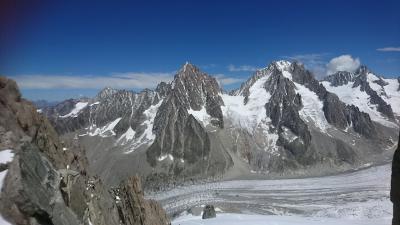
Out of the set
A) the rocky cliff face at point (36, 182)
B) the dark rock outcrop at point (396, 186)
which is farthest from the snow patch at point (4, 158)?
the dark rock outcrop at point (396, 186)

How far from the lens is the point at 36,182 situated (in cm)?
2292

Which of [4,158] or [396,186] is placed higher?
[4,158]

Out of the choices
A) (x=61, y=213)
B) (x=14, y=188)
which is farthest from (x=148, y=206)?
(x=14, y=188)

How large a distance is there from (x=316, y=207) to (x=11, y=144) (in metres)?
163

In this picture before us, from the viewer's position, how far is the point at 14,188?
20875 mm

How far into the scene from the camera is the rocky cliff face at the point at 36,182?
2095 centimetres

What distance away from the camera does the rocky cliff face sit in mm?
20953

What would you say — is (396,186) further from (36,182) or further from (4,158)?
(4,158)

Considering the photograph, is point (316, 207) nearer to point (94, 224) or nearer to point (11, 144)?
point (94, 224)

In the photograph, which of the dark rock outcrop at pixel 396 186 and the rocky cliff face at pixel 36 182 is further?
the dark rock outcrop at pixel 396 186

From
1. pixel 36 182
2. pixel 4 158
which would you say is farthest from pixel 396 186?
pixel 4 158

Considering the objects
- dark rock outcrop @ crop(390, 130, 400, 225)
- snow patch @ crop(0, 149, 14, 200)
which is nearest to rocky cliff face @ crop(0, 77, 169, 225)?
snow patch @ crop(0, 149, 14, 200)

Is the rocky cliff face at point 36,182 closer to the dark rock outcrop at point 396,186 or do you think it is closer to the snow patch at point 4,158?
the snow patch at point 4,158

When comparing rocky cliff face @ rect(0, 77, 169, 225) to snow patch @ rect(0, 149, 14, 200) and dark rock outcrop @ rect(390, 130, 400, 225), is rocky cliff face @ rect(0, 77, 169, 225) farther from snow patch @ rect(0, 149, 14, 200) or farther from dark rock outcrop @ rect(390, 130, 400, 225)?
dark rock outcrop @ rect(390, 130, 400, 225)
